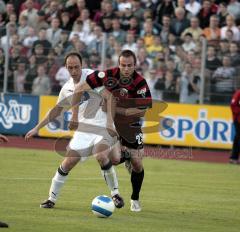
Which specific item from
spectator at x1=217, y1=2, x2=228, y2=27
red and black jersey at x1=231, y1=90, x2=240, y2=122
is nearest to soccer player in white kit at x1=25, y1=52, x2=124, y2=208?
red and black jersey at x1=231, y1=90, x2=240, y2=122

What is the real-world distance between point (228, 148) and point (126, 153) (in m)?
10.5

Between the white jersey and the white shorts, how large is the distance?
18cm

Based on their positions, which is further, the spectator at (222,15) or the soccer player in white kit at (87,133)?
the spectator at (222,15)

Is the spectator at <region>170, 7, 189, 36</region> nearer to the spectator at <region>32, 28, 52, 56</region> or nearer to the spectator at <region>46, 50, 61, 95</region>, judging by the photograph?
the spectator at <region>46, 50, 61, 95</region>

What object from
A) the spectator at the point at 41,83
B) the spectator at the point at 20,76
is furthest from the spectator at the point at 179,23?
the spectator at the point at 20,76

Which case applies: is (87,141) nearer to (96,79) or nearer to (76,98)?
(76,98)

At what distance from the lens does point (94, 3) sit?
25641 mm

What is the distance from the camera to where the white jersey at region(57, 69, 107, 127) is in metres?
11.6

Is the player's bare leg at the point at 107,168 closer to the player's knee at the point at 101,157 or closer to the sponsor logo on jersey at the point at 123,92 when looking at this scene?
the player's knee at the point at 101,157

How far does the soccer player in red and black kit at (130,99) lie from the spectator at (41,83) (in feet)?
38.5

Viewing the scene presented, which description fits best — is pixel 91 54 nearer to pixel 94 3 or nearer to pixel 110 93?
pixel 94 3

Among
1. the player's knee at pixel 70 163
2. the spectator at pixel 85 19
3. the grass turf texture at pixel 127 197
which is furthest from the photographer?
the spectator at pixel 85 19

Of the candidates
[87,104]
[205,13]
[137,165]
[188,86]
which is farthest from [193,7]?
[137,165]

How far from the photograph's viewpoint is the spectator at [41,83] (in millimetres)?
23281
